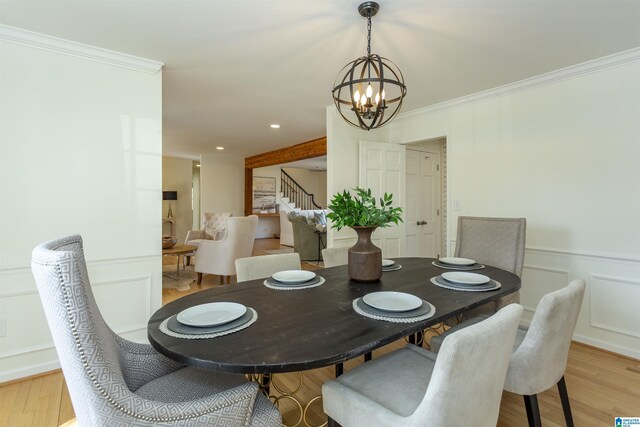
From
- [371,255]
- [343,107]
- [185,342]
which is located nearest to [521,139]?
[343,107]

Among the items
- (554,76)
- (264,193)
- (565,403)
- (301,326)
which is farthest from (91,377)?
(264,193)

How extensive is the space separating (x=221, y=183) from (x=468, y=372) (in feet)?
25.0

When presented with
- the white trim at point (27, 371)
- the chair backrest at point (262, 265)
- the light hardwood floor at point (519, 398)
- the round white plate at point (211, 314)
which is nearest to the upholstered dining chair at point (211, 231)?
the white trim at point (27, 371)

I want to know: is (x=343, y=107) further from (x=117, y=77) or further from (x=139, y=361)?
(x=139, y=361)

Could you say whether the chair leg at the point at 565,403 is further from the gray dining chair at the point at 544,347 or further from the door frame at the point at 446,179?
the door frame at the point at 446,179

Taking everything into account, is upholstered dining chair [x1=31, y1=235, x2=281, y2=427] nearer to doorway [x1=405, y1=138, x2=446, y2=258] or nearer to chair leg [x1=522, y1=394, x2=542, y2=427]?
chair leg [x1=522, y1=394, x2=542, y2=427]

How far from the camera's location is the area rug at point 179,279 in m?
4.35

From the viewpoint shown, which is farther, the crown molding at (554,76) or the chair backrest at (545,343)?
the crown molding at (554,76)

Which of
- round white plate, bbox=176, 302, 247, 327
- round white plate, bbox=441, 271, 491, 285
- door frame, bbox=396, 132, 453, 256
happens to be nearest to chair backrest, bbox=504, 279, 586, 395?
round white plate, bbox=441, 271, 491, 285

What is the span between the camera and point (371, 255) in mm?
1713

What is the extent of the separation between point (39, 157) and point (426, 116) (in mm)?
3837

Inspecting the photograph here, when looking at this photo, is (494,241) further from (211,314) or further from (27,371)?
(27,371)

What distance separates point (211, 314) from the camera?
1213 millimetres

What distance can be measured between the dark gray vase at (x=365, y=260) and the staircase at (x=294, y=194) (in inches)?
348
